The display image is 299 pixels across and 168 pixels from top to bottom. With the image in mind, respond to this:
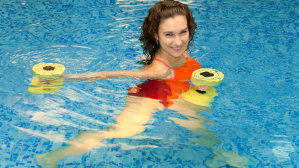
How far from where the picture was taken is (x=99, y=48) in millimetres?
4691

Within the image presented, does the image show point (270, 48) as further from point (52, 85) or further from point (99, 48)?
point (52, 85)

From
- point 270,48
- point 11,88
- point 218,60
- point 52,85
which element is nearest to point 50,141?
point 52,85

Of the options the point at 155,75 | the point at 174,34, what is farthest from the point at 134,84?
the point at 174,34

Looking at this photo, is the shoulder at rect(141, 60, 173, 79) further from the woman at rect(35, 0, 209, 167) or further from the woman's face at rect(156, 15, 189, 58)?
the woman's face at rect(156, 15, 189, 58)

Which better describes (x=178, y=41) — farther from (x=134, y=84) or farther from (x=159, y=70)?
(x=134, y=84)

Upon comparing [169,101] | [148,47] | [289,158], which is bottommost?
[289,158]

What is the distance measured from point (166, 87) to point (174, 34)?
1.51 ft

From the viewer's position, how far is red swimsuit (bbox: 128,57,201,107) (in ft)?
10.8

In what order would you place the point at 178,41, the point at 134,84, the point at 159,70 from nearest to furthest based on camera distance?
the point at 178,41 → the point at 159,70 → the point at 134,84

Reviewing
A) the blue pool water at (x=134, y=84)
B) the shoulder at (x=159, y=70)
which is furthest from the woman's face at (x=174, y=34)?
the blue pool water at (x=134, y=84)

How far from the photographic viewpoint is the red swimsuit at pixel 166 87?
10.8 ft

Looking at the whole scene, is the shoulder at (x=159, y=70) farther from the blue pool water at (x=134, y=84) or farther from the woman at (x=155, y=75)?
the blue pool water at (x=134, y=84)

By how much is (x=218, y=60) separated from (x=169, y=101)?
4.49 ft

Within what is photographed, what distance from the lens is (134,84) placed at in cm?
373
